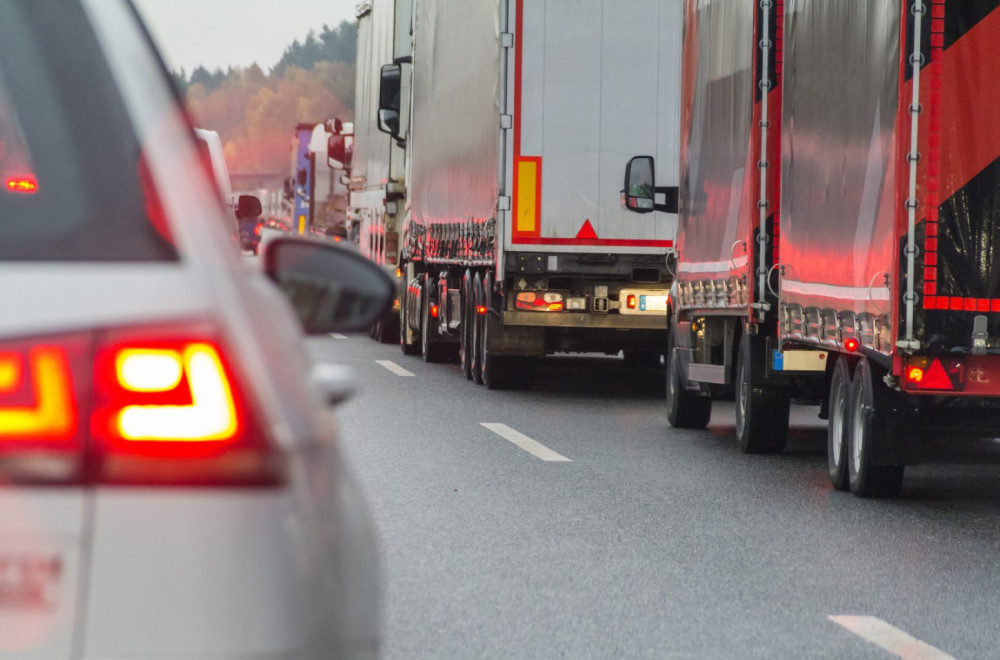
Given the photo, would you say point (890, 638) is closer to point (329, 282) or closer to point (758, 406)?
point (329, 282)

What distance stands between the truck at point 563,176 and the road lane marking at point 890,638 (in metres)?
9.97

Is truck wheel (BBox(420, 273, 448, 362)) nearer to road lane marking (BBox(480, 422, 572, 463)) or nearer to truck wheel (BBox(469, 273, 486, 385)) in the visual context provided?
truck wheel (BBox(469, 273, 486, 385))

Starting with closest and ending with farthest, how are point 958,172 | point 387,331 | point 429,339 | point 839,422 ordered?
1. point 958,172
2. point 839,422
3. point 429,339
4. point 387,331

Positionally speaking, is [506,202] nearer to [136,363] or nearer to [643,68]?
[643,68]

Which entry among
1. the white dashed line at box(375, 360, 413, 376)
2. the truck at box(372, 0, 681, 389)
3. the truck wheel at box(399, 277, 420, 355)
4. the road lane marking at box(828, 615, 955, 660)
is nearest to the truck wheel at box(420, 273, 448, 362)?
the white dashed line at box(375, 360, 413, 376)

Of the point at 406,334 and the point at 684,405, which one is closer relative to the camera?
the point at 684,405

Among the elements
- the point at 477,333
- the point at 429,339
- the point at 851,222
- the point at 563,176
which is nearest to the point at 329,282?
the point at 851,222

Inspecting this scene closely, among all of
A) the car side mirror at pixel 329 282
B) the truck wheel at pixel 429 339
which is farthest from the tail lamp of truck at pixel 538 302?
the car side mirror at pixel 329 282

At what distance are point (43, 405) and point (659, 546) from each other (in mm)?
6210

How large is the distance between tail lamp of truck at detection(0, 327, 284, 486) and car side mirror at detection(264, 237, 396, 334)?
2.44 feet

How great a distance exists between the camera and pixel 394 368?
71.1 ft

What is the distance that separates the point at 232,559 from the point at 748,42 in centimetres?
1041

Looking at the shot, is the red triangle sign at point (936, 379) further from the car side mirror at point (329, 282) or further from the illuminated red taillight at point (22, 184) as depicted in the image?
the illuminated red taillight at point (22, 184)

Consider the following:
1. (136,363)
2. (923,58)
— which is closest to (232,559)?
(136,363)
